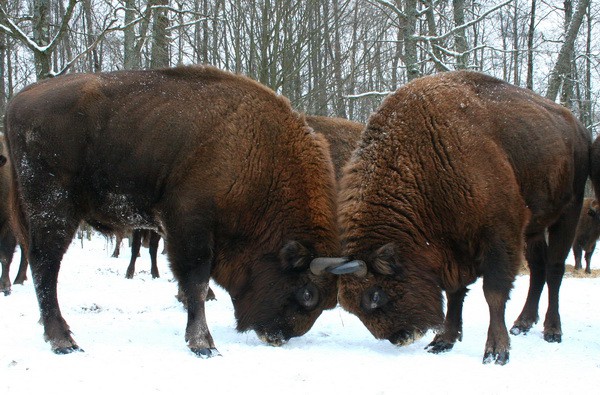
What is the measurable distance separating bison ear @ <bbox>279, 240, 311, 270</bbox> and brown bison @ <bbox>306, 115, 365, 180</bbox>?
3164 millimetres

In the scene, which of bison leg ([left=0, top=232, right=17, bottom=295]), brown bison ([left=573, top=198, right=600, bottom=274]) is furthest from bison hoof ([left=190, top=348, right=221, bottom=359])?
brown bison ([left=573, top=198, right=600, bottom=274])

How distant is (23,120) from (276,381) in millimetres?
3174

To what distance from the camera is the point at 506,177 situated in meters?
5.21

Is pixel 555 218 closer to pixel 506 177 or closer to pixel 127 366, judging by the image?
pixel 506 177

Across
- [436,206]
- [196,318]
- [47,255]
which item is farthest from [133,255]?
[436,206]

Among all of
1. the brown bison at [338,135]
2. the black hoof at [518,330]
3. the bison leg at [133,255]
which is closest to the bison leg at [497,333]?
the black hoof at [518,330]

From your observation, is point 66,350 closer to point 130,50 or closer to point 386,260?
point 386,260

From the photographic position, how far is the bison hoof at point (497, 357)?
4.91 meters

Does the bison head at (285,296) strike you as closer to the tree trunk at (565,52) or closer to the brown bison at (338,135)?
the brown bison at (338,135)

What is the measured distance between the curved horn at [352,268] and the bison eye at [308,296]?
0.36 m

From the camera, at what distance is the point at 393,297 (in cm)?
513

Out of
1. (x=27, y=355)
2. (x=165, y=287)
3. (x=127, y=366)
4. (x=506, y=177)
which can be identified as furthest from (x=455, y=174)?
(x=165, y=287)

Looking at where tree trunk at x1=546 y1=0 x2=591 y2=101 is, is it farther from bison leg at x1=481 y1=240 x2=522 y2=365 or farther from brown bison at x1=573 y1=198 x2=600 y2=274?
bison leg at x1=481 y1=240 x2=522 y2=365

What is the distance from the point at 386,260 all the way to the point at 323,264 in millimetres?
532
